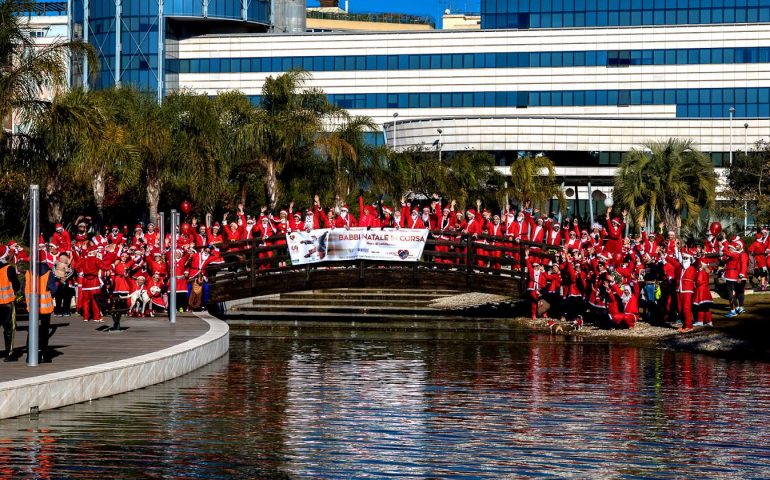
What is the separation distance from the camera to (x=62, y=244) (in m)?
36.2

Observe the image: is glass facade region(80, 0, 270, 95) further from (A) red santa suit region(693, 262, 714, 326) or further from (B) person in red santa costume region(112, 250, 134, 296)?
(A) red santa suit region(693, 262, 714, 326)

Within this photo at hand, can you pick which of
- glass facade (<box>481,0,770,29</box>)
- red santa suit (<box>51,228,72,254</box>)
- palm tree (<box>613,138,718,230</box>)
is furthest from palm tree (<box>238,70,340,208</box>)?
glass facade (<box>481,0,770,29</box>)

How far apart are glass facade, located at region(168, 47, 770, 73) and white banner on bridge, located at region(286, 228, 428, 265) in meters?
51.5

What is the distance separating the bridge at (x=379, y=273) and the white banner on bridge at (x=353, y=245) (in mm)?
330

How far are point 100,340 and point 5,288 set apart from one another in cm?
492

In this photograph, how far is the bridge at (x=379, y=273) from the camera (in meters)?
36.5

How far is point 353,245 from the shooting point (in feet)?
120

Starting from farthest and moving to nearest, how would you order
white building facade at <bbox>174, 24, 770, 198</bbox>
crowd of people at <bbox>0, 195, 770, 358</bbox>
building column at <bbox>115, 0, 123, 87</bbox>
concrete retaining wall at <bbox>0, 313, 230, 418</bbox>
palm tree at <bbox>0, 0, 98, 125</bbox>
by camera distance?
building column at <bbox>115, 0, 123, 87</bbox>
white building facade at <bbox>174, 24, 770, 198</bbox>
palm tree at <bbox>0, 0, 98, 125</bbox>
crowd of people at <bbox>0, 195, 770, 358</bbox>
concrete retaining wall at <bbox>0, 313, 230, 418</bbox>

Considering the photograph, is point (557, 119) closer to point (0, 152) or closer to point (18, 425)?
point (0, 152)

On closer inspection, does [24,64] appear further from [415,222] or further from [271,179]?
[271,179]

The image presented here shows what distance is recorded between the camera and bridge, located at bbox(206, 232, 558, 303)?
3647 cm

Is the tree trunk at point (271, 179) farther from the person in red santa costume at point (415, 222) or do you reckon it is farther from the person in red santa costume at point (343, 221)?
the person in red santa costume at point (415, 222)

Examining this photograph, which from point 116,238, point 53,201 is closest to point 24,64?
point 116,238

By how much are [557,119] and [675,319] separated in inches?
1903
